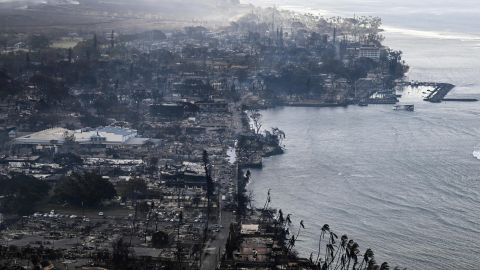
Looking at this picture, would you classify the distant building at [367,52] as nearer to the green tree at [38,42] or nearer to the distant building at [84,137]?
the green tree at [38,42]

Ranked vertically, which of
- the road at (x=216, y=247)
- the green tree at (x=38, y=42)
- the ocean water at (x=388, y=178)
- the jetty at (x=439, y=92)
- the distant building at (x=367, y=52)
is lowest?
the road at (x=216, y=247)

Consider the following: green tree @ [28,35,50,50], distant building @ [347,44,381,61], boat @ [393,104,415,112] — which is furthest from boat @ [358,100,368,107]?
green tree @ [28,35,50,50]

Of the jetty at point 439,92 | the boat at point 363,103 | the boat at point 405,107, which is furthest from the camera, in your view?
the jetty at point 439,92

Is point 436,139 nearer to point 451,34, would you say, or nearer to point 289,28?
point 289,28

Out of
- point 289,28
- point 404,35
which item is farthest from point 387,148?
point 404,35

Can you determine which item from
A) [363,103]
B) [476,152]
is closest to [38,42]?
[363,103]

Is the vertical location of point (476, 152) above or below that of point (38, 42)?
below

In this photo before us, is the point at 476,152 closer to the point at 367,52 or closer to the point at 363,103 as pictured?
the point at 363,103

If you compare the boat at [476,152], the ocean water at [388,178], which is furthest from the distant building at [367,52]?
the boat at [476,152]
